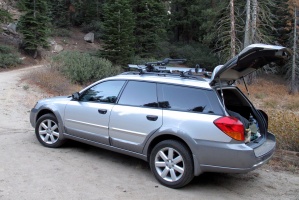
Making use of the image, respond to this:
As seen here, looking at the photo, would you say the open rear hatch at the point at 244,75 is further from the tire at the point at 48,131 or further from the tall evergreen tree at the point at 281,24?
the tall evergreen tree at the point at 281,24

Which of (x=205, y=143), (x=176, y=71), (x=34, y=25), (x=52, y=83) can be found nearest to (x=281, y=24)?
(x=34, y=25)

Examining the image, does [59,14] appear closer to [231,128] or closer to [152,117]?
[152,117]

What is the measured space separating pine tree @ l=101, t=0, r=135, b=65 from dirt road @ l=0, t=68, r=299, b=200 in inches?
901

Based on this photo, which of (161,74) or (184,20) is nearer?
(161,74)

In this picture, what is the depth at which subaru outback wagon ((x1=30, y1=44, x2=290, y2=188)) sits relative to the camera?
4375 mm

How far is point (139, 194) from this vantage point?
454 cm

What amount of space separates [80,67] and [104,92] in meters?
14.3

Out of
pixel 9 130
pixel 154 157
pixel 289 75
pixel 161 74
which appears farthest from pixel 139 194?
pixel 289 75

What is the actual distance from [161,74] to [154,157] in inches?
55.2

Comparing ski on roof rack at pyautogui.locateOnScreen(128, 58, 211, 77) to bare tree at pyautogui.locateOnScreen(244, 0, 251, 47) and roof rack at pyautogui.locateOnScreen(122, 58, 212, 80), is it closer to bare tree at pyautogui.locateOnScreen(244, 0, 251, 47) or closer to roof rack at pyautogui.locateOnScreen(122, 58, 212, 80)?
roof rack at pyautogui.locateOnScreen(122, 58, 212, 80)

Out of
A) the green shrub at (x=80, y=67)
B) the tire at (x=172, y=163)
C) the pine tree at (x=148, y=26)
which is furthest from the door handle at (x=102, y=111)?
the pine tree at (x=148, y=26)

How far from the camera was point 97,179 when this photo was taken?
4988mm

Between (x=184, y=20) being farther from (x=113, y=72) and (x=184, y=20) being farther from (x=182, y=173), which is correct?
(x=182, y=173)

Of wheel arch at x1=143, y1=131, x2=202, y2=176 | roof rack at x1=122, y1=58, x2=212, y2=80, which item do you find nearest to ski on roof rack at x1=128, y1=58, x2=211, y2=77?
roof rack at x1=122, y1=58, x2=212, y2=80
